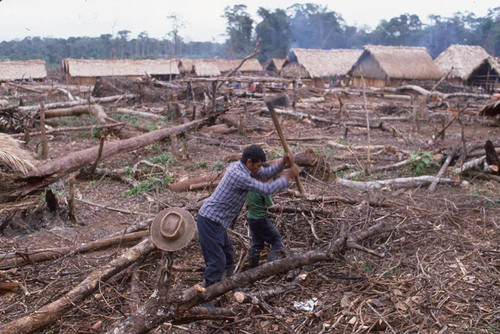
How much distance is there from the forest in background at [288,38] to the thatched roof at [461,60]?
1353 cm

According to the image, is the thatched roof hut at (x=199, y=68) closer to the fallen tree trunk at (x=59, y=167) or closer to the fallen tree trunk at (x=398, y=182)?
the fallen tree trunk at (x=59, y=167)

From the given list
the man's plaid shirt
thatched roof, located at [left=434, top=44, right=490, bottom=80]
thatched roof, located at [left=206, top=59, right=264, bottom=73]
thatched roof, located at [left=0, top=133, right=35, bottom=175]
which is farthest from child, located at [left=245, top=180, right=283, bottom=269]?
thatched roof, located at [left=206, top=59, right=264, bottom=73]

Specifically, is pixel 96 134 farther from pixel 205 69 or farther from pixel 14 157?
pixel 205 69

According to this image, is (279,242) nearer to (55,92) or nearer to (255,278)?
(255,278)

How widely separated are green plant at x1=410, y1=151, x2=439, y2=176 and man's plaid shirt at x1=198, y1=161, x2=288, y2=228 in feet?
14.7

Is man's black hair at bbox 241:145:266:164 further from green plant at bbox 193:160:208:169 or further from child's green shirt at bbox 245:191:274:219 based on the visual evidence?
green plant at bbox 193:160:208:169

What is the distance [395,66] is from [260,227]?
923 inches

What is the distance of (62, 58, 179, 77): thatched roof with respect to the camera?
2698 cm

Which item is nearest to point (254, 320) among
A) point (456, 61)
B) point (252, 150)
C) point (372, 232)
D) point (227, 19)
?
point (252, 150)

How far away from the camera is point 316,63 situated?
26609 millimetres

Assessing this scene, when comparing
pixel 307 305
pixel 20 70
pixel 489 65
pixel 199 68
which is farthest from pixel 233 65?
pixel 307 305

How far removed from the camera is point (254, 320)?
9.69ft

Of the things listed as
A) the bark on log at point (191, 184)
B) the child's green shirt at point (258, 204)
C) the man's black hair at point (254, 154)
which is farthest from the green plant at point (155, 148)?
the man's black hair at point (254, 154)

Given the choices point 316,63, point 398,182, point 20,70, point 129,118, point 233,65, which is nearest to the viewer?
point 398,182
